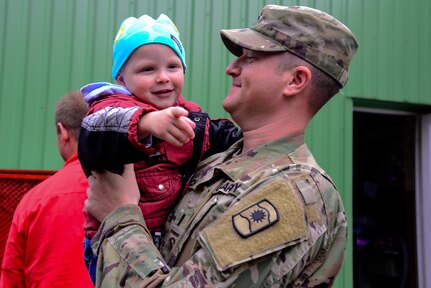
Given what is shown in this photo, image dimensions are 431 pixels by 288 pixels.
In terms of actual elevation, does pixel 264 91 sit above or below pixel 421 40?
below

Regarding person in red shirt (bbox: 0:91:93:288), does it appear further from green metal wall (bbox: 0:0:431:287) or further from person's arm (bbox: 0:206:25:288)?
green metal wall (bbox: 0:0:431:287)

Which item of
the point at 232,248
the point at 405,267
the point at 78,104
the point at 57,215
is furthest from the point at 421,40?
the point at 232,248

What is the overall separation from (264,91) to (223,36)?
235mm

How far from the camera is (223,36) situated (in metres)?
1.65

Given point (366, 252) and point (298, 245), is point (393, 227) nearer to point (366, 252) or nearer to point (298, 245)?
point (366, 252)

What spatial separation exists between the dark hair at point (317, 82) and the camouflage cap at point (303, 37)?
15 mm

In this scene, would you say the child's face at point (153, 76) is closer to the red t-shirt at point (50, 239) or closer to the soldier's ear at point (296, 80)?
the soldier's ear at point (296, 80)

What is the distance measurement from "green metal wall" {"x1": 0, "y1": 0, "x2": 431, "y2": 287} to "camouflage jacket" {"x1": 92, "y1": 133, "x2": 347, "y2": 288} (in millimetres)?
2509

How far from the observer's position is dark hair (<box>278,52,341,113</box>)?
1.57 metres

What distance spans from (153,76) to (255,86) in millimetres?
387

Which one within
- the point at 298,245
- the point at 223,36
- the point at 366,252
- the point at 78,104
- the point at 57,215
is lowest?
the point at 366,252

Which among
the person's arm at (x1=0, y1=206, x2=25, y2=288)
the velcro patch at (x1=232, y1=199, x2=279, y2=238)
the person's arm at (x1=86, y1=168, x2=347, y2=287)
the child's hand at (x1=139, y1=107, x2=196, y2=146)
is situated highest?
the child's hand at (x1=139, y1=107, x2=196, y2=146)

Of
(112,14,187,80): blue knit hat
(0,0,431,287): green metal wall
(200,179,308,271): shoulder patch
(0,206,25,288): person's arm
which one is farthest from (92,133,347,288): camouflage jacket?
(0,0,431,287): green metal wall

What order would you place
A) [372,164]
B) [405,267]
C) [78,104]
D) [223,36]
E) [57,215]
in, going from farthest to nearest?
[372,164], [405,267], [78,104], [57,215], [223,36]
